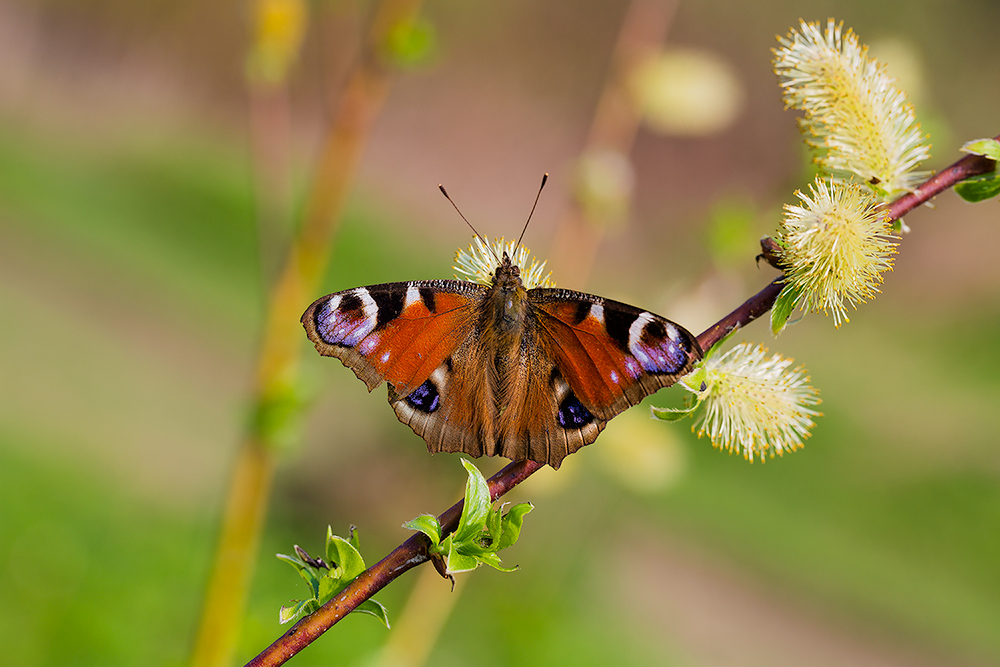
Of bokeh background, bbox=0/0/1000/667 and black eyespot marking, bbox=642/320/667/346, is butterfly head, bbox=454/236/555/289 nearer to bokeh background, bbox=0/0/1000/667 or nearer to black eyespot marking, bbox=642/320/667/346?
black eyespot marking, bbox=642/320/667/346

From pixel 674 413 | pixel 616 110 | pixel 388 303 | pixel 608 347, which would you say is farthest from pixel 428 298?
pixel 616 110

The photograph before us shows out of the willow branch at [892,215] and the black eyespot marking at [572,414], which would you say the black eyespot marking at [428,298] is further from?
the willow branch at [892,215]

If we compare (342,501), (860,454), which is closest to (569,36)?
(860,454)

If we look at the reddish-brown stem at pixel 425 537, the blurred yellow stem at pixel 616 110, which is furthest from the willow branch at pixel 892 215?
the blurred yellow stem at pixel 616 110

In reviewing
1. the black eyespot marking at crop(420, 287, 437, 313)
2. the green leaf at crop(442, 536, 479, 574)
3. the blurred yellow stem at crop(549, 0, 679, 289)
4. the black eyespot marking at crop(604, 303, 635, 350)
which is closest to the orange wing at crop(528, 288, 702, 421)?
the black eyespot marking at crop(604, 303, 635, 350)

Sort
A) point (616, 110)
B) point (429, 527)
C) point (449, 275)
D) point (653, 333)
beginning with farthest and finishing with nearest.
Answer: point (449, 275) < point (616, 110) < point (653, 333) < point (429, 527)

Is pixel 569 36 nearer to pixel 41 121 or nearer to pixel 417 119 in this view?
pixel 417 119

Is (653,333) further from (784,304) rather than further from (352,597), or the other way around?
(352,597)
